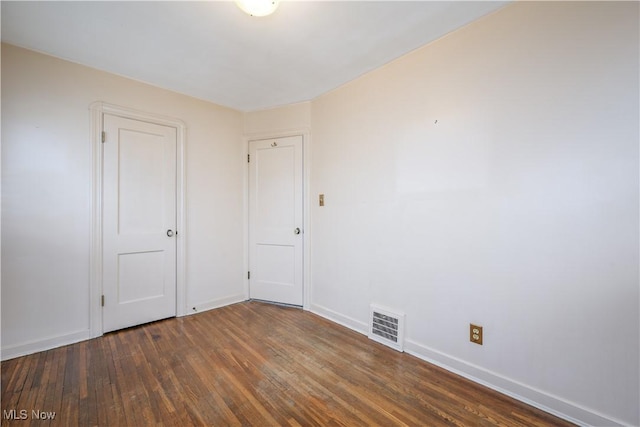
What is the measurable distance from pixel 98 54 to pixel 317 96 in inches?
78.9

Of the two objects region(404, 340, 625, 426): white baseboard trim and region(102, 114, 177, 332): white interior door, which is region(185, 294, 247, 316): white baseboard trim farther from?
region(404, 340, 625, 426): white baseboard trim

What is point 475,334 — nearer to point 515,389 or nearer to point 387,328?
point 515,389

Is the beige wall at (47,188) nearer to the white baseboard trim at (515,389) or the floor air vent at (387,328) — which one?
the floor air vent at (387,328)

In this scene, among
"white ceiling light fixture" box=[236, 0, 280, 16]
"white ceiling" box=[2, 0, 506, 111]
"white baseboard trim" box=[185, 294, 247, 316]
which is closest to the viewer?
"white ceiling light fixture" box=[236, 0, 280, 16]

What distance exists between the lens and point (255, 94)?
3.00 meters

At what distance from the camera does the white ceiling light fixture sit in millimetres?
1612

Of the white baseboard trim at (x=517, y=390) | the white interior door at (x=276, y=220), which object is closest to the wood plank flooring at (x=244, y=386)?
the white baseboard trim at (x=517, y=390)

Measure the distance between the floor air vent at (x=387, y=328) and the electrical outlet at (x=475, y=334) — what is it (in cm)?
53

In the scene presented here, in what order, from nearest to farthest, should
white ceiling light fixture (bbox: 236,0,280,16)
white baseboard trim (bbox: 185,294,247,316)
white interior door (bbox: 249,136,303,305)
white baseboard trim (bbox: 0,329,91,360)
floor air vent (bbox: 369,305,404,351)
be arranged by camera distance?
white ceiling light fixture (bbox: 236,0,280,16) → white baseboard trim (bbox: 0,329,91,360) → floor air vent (bbox: 369,305,404,351) → white baseboard trim (bbox: 185,294,247,316) → white interior door (bbox: 249,136,303,305)

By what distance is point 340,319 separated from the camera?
2793mm

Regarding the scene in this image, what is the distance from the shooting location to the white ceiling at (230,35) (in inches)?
67.5

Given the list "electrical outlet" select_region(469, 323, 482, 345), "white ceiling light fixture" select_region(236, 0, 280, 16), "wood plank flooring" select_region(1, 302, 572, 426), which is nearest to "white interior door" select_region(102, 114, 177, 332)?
"wood plank flooring" select_region(1, 302, 572, 426)

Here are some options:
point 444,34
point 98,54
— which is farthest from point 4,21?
point 444,34

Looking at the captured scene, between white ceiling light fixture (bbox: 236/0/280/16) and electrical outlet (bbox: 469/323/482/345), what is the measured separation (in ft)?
8.20
